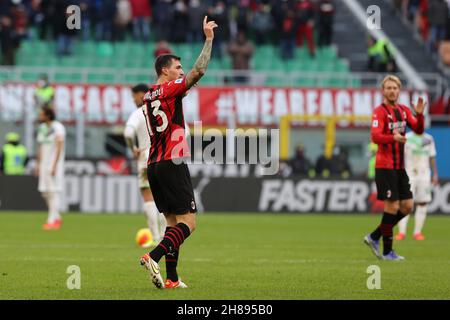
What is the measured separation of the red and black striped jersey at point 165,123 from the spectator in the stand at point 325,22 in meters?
28.1

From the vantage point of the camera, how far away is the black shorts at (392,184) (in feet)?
49.8

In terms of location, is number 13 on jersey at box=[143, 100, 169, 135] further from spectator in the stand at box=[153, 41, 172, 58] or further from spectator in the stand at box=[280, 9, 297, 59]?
spectator in the stand at box=[280, 9, 297, 59]

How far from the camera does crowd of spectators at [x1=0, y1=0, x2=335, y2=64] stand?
37.0 meters

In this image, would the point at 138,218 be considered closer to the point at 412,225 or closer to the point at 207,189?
the point at 207,189

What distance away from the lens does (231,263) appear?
14.7 meters

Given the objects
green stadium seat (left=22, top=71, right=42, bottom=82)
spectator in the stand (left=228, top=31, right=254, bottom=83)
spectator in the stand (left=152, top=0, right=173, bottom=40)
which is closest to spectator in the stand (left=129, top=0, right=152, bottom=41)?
spectator in the stand (left=152, top=0, right=173, bottom=40)

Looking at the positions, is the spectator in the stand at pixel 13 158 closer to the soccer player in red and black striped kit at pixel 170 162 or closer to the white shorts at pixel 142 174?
the white shorts at pixel 142 174

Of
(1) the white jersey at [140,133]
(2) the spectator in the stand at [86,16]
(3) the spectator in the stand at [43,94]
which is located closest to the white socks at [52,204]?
(1) the white jersey at [140,133]

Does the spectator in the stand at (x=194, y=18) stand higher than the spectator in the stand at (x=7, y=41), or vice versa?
the spectator in the stand at (x=194, y=18)

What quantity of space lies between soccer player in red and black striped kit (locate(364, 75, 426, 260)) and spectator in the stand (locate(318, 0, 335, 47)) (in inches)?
946

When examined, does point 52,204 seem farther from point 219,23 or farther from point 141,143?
point 219,23

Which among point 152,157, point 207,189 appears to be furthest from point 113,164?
point 152,157

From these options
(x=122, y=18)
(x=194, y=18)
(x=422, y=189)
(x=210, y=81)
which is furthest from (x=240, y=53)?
(x=422, y=189)

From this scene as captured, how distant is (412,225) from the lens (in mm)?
25078
